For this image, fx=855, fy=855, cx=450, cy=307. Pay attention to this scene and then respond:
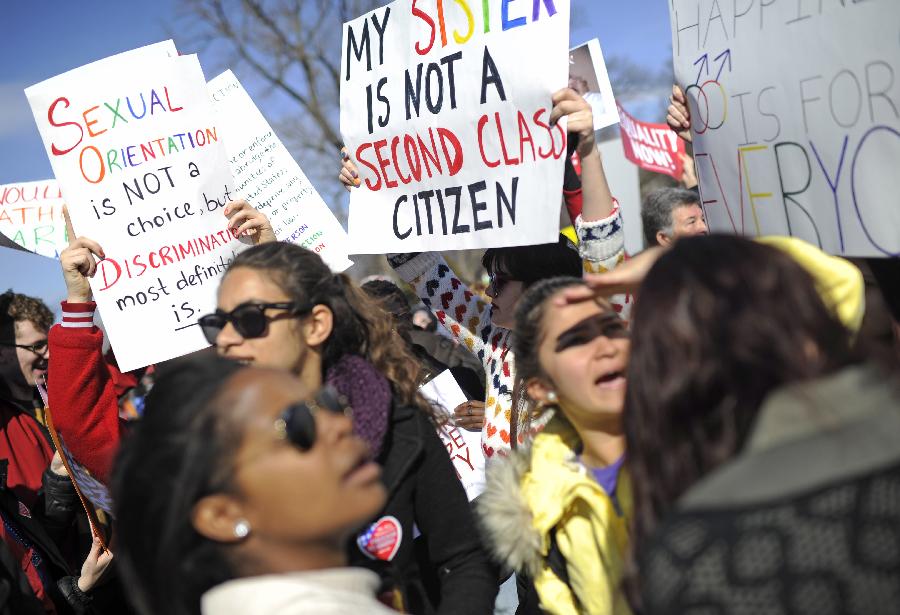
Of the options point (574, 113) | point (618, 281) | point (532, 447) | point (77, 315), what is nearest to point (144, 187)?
point (77, 315)

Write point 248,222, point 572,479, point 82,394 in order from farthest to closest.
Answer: point 248,222
point 82,394
point 572,479

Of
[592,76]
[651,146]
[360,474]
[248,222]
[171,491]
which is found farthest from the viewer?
[651,146]

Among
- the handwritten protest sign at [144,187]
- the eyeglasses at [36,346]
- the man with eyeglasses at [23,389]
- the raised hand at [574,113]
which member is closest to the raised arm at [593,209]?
the raised hand at [574,113]

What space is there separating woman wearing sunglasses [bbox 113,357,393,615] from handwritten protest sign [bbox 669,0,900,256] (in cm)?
159

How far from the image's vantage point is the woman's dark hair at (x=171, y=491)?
1556 mm

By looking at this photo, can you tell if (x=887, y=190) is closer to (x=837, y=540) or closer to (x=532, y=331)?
(x=532, y=331)

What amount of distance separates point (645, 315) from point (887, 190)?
128 centimetres

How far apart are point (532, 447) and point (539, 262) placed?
107 centimetres

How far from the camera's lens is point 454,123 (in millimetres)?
3049

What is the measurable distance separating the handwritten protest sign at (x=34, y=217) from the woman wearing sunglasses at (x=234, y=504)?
2.94 meters

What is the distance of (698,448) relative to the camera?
1289 mm

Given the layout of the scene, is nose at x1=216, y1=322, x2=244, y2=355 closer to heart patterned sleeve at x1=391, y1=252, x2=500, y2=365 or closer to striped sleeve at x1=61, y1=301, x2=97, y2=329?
striped sleeve at x1=61, y1=301, x2=97, y2=329

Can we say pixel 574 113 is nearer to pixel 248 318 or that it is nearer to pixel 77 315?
pixel 248 318

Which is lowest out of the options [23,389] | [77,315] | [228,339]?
[23,389]
